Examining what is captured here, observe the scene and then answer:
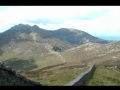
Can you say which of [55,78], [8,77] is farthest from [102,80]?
[8,77]

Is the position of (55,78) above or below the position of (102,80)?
below

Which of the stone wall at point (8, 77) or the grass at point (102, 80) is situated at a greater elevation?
the stone wall at point (8, 77)

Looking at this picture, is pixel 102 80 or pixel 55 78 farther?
pixel 55 78

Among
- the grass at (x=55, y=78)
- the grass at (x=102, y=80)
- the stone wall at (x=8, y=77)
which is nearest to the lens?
the stone wall at (x=8, y=77)

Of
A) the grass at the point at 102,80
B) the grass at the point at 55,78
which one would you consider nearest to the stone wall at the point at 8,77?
the grass at the point at 55,78

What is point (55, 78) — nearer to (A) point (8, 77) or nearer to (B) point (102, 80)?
(B) point (102, 80)

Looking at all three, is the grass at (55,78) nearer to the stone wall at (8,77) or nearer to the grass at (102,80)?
the grass at (102,80)

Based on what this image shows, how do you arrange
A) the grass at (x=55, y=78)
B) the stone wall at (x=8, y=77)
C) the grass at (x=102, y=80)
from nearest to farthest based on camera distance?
the stone wall at (x=8, y=77) → the grass at (x=102, y=80) → the grass at (x=55, y=78)

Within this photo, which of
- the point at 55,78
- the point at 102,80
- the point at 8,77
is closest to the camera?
the point at 8,77

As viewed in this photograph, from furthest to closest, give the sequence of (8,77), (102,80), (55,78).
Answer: (55,78)
(102,80)
(8,77)

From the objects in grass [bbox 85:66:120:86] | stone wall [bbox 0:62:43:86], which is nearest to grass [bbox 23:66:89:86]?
grass [bbox 85:66:120:86]
